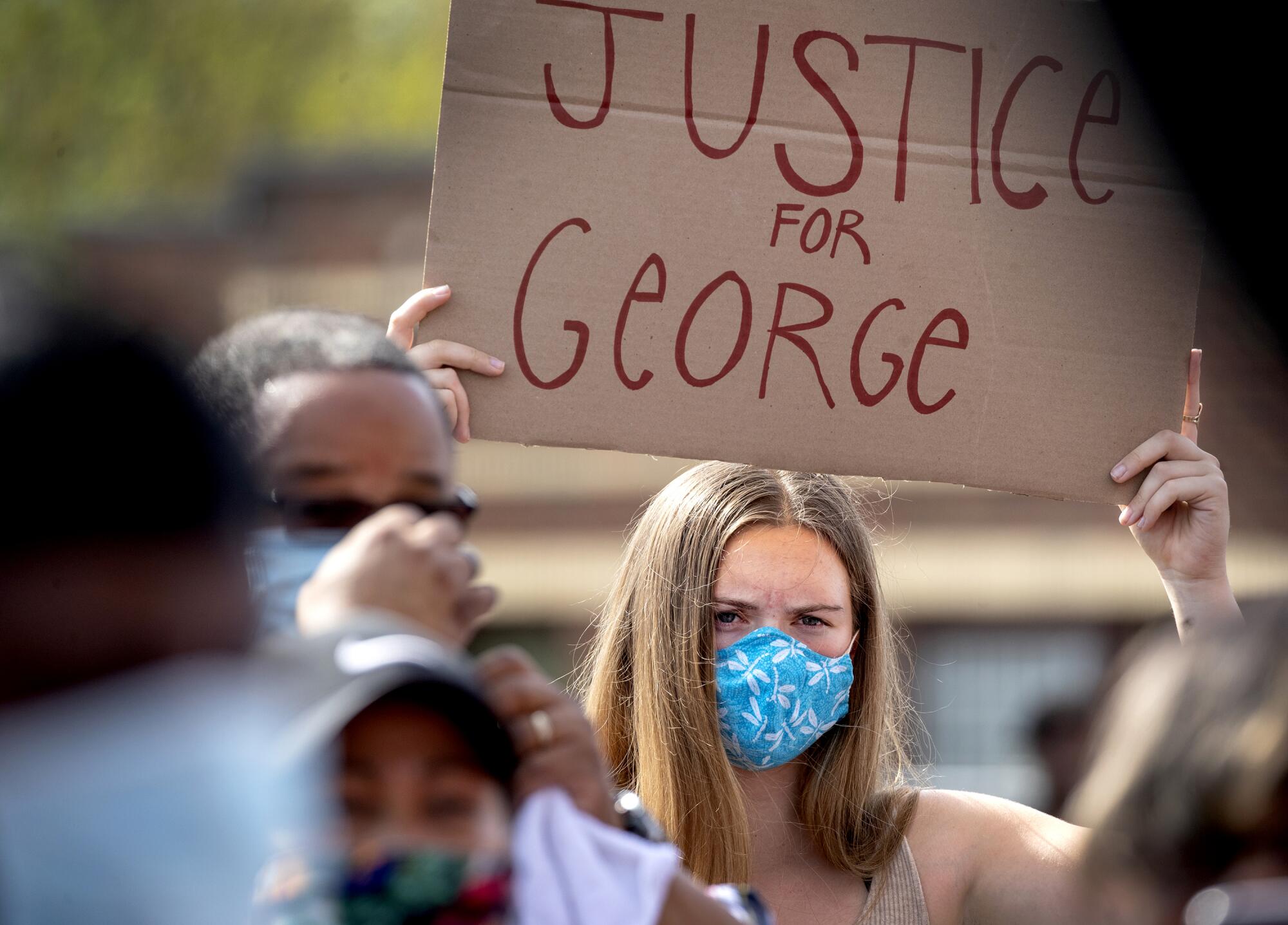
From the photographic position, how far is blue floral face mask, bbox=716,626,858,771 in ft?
8.25

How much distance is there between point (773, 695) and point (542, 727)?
1.22 m

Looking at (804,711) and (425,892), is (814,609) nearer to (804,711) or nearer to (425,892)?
(804,711)

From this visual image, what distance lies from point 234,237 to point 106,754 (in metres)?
15.6

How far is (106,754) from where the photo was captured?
0.98m

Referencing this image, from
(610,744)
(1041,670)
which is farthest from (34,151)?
(610,744)

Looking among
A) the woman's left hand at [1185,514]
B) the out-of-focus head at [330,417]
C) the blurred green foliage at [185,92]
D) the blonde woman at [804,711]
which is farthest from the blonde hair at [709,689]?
the blurred green foliage at [185,92]

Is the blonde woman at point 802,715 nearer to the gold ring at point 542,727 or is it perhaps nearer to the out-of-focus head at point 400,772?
the gold ring at point 542,727

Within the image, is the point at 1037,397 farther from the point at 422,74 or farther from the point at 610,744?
the point at 422,74

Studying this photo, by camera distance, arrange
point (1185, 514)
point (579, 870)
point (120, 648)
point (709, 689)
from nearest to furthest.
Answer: point (120, 648) < point (579, 870) < point (1185, 514) < point (709, 689)

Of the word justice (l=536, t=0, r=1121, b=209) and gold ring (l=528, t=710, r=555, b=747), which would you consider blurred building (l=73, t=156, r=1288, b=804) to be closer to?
the word justice (l=536, t=0, r=1121, b=209)

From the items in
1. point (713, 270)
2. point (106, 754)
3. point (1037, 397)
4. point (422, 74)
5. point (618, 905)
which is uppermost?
point (422, 74)

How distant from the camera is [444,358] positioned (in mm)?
2250

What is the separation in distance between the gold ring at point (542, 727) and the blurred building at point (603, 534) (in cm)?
1176

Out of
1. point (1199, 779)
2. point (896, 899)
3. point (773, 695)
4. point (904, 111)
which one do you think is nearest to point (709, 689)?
point (773, 695)
